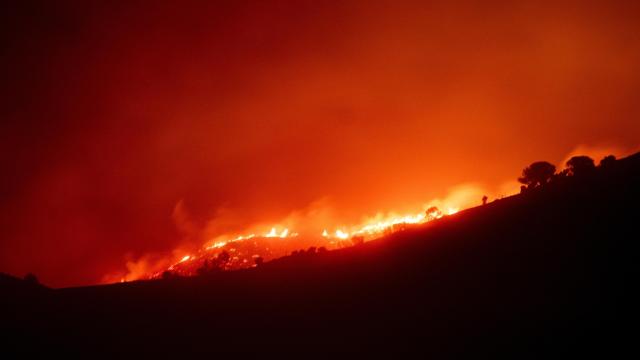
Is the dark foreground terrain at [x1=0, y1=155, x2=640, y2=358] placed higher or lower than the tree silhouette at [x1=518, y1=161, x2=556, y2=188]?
lower

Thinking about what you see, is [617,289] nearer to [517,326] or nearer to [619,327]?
[619,327]

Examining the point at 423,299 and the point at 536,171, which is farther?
the point at 536,171

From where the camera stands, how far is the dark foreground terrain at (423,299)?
14.3m

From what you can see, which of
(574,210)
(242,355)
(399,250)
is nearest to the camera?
(242,355)

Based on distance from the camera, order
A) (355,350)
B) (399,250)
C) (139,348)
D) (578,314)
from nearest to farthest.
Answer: (578,314)
(355,350)
(139,348)
(399,250)

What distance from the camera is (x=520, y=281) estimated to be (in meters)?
16.6

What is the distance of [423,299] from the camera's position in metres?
17.6

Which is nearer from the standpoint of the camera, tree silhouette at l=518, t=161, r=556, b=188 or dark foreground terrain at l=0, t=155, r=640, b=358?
dark foreground terrain at l=0, t=155, r=640, b=358

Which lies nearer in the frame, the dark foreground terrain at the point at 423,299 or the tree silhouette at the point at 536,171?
the dark foreground terrain at the point at 423,299

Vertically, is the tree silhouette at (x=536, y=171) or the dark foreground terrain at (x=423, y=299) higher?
the tree silhouette at (x=536, y=171)

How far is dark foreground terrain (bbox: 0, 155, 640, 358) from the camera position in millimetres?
14336

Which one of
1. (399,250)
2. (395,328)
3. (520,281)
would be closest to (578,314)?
(520,281)

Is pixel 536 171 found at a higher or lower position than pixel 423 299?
higher

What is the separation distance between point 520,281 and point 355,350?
6.71 metres
